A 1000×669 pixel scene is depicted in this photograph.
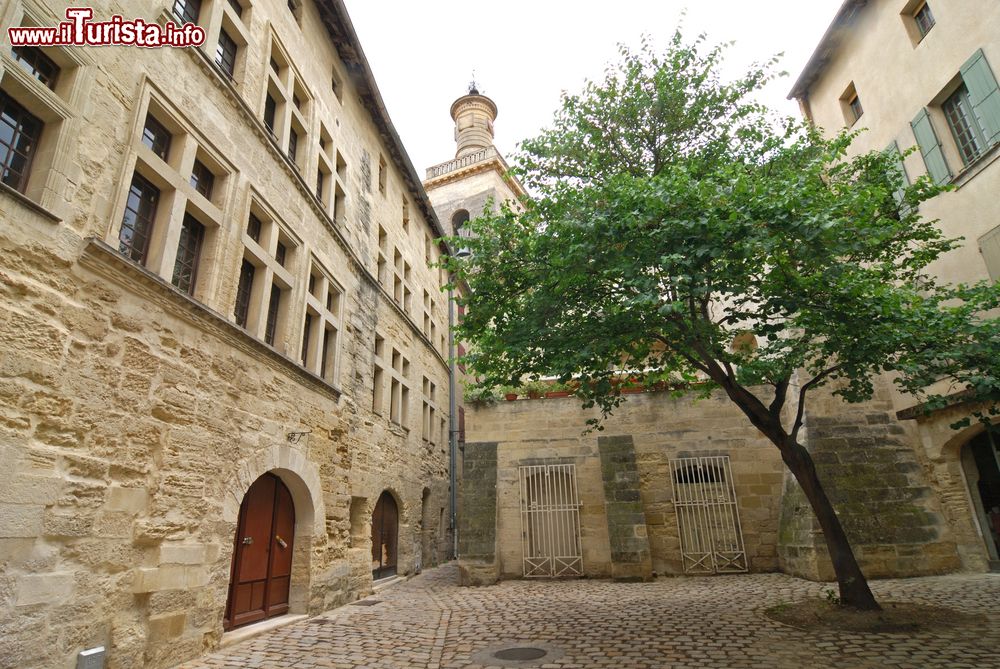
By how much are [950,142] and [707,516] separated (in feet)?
26.4

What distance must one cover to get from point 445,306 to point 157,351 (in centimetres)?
1454

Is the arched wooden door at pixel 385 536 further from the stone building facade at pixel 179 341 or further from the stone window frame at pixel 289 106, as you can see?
the stone window frame at pixel 289 106

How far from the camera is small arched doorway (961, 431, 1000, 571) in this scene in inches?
355

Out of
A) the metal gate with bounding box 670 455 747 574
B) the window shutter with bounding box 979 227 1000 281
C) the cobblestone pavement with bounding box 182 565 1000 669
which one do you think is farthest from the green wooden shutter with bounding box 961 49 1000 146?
the metal gate with bounding box 670 455 747 574

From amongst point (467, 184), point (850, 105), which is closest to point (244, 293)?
point (850, 105)

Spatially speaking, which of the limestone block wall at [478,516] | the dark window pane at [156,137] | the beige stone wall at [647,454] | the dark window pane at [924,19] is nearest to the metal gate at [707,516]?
the beige stone wall at [647,454]

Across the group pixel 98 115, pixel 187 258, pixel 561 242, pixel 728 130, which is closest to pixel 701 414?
pixel 728 130

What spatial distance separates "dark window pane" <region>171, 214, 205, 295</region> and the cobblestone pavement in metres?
4.03

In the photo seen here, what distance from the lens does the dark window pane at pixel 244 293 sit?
720 centimetres

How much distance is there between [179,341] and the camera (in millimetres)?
5555

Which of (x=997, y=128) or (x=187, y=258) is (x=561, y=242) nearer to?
(x=187, y=258)

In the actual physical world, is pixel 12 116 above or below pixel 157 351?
above

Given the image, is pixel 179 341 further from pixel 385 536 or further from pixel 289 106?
pixel 385 536

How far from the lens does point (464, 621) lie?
23.6 ft
